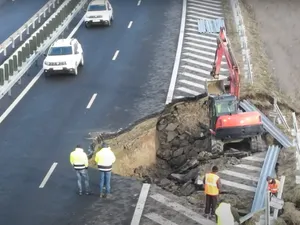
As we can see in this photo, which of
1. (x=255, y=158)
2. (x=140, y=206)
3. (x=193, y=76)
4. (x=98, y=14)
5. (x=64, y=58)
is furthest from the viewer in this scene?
(x=98, y=14)

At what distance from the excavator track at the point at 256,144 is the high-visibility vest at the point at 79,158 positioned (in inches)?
264

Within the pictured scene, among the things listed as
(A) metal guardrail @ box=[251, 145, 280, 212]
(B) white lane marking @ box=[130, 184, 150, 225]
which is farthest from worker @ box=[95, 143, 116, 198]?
(A) metal guardrail @ box=[251, 145, 280, 212]

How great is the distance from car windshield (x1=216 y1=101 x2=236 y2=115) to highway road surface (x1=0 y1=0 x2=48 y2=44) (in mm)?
19876

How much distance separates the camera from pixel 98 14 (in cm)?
4375

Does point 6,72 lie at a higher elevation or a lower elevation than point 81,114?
higher

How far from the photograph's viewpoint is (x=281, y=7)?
170 feet

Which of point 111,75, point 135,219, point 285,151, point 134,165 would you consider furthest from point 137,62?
point 135,219

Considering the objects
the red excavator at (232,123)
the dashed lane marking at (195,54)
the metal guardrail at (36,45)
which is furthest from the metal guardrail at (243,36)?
the metal guardrail at (36,45)

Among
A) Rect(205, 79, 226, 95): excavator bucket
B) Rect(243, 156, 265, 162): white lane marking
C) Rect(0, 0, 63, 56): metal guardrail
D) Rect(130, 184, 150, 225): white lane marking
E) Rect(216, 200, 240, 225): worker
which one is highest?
Rect(216, 200, 240, 225): worker

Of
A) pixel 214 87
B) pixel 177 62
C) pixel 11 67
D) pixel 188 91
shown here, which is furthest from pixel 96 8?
pixel 214 87

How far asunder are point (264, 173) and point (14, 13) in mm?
30049

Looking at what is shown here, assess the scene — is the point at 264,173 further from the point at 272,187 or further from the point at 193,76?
the point at 193,76

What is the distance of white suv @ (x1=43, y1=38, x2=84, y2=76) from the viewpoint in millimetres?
34062

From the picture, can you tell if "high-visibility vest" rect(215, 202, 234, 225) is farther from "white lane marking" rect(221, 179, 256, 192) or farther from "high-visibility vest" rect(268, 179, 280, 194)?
"white lane marking" rect(221, 179, 256, 192)
